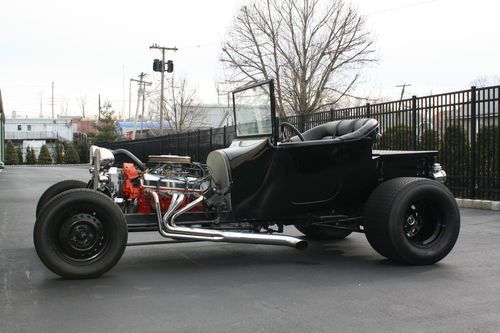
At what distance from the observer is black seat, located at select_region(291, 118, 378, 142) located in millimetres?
6117

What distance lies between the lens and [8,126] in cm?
10381

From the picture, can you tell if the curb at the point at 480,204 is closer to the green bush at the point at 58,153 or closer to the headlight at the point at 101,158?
the headlight at the point at 101,158

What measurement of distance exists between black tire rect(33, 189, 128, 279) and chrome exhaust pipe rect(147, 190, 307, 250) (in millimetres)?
440

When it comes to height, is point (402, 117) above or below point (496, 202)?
above

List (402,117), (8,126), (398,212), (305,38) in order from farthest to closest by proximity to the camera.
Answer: (8,126) < (305,38) < (402,117) < (398,212)

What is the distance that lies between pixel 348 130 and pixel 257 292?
2.50 meters

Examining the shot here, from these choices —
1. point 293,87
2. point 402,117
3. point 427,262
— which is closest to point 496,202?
point 402,117

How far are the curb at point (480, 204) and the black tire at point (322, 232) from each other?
430 centimetres

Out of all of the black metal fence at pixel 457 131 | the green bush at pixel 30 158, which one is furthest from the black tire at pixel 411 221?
the green bush at pixel 30 158

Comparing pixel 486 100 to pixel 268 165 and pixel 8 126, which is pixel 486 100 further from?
pixel 8 126

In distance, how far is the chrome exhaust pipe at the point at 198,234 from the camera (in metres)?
5.50

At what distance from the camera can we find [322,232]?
294 inches

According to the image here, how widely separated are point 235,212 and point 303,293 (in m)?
1.37

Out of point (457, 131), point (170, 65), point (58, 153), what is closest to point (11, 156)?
point (58, 153)
